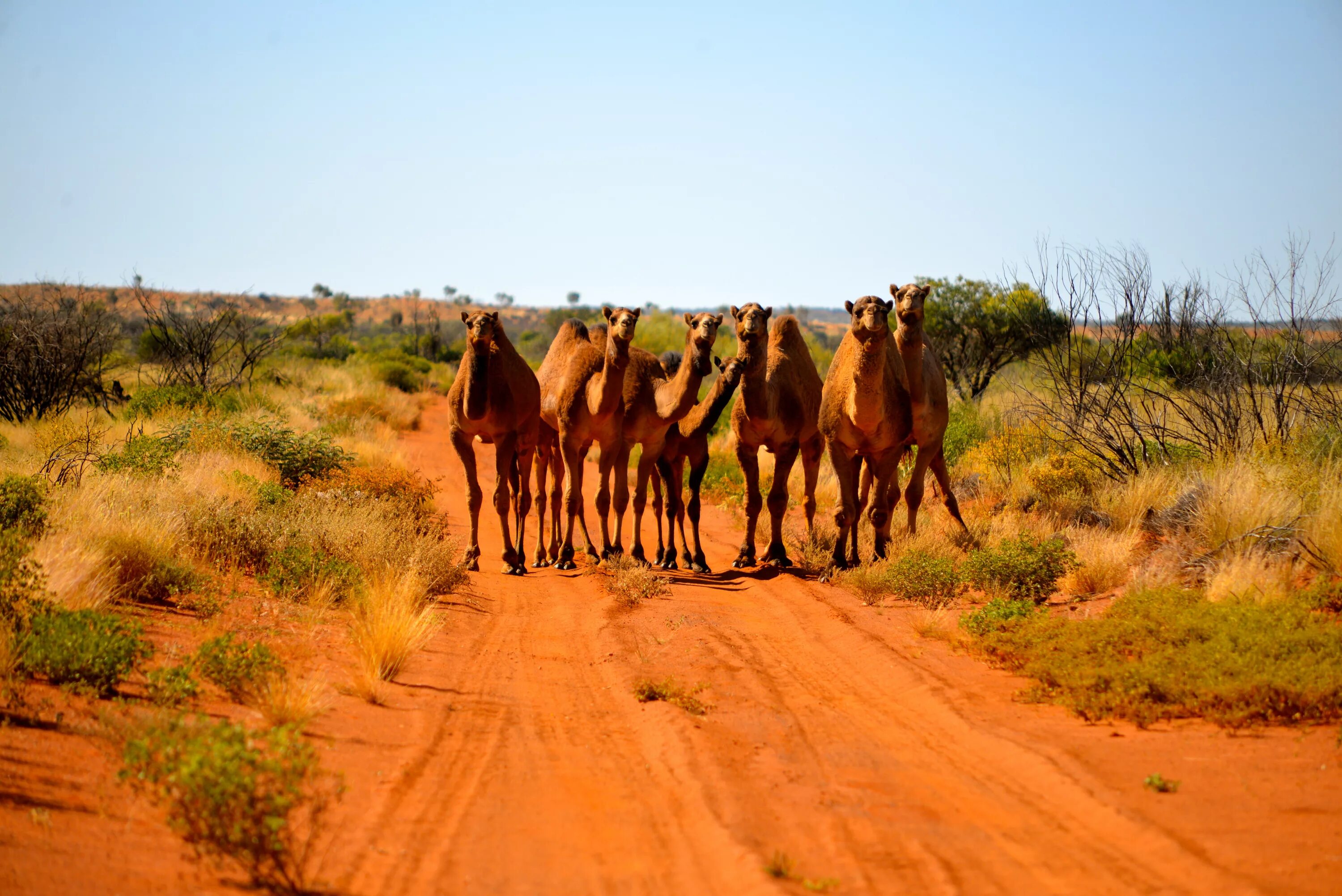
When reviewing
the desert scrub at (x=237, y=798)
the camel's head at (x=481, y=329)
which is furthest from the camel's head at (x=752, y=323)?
the desert scrub at (x=237, y=798)

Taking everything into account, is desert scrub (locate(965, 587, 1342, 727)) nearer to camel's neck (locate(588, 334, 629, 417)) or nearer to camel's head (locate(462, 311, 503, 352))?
camel's neck (locate(588, 334, 629, 417))

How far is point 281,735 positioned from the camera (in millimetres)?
4184

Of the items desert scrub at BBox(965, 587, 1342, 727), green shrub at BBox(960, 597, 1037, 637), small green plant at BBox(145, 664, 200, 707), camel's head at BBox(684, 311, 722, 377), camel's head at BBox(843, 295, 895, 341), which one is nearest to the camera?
small green plant at BBox(145, 664, 200, 707)

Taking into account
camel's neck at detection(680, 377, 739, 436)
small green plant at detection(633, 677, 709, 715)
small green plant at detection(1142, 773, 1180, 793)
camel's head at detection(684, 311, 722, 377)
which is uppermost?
camel's head at detection(684, 311, 722, 377)

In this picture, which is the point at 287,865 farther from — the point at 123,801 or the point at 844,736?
the point at 844,736

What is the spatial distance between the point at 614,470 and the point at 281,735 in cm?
842

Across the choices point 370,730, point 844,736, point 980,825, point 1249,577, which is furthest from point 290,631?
point 1249,577

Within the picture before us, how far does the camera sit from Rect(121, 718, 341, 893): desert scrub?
152 inches

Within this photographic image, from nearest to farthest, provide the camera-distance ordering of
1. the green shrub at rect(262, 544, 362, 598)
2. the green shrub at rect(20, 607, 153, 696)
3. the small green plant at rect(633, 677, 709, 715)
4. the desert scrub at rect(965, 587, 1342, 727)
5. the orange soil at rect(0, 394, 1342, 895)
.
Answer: the orange soil at rect(0, 394, 1342, 895) → the green shrub at rect(20, 607, 153, 696) → the desert scrub at rect(965, 587, 1342, 727) → the small green plant at rect(633, 677, 709, 715) → the green shrub at rect(262, 544, 362, 598)

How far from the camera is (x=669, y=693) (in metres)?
6.83

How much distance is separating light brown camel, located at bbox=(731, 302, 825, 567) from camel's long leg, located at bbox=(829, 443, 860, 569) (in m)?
0.78

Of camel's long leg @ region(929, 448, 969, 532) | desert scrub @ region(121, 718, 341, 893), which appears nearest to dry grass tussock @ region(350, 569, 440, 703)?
desert scrub @ region(121, 718, 341, 893)

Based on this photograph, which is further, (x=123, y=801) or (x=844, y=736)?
(x=844, y=736)

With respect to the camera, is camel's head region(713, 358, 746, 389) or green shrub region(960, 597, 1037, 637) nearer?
green shrub region(960, 597, 1037, 637)
